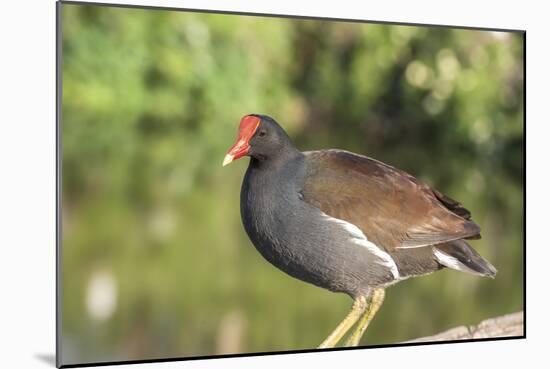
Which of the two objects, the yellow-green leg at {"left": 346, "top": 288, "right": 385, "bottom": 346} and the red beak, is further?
the yellow-green leg at {"left": 346, "top": 288, "right": 385, "bottom": 346}

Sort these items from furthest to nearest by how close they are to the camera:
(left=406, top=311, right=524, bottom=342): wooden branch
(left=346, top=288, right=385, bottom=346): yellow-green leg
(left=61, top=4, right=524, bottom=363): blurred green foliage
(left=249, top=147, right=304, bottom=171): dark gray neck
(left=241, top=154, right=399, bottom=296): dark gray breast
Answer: (left=61, top=4, right=524, bottom=363): blurred green foliage
(left=406, top=311, right=524, bottom=342): wooden branch
(left=346, top=288, right=385, bottom=346): yellow-green leg
(left=249, top=147, right=304, bottom=171): dark gray neck
(left=241, top=154, right=399, bottom=296): dark gray breast

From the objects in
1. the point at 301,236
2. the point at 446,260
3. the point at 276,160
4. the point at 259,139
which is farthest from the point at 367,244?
the point at 259,139

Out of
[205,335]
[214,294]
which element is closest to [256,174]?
[205,335]

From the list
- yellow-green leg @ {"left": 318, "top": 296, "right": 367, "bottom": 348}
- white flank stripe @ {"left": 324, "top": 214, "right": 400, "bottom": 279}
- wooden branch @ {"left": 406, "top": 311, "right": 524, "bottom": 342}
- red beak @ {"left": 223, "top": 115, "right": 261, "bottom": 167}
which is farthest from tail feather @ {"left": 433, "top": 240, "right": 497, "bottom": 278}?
Result: red beak @ {"left": 223, "top": 115, "right": 261, "bottom": 167}

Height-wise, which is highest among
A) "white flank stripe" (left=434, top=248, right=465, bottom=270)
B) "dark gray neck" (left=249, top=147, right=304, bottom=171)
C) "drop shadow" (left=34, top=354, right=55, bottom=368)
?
"dark gray neck" (left=249, top=147, right=304, bottom=171)

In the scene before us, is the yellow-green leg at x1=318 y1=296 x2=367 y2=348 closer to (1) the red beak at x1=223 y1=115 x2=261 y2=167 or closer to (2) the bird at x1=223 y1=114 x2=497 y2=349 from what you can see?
(2) the bird at x1=223 y1=114 x2=497 y2=349

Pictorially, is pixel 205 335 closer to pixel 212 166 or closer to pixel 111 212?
pixel 111 212

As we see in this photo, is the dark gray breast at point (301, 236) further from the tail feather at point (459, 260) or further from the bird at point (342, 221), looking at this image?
the tail feather at point (459, 260)

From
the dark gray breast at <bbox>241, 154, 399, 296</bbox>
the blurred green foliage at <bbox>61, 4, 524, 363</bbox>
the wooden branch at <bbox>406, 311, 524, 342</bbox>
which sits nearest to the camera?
the dark gray breast at <bbox>241, 154, 399, 296</bbox>
